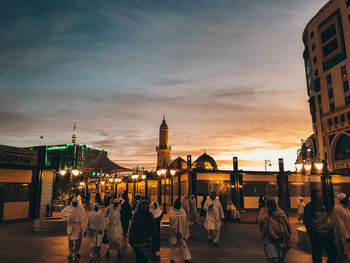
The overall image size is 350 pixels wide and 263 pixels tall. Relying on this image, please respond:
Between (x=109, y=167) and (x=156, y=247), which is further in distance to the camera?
(x=109, y=167)

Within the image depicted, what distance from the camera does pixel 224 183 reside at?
29.7 meters

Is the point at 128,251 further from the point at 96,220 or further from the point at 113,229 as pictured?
the point at 96,220

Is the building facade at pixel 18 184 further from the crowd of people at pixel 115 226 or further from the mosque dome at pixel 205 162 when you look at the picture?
the mosque dome at pixel 205 162

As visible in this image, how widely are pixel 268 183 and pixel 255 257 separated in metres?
24.4

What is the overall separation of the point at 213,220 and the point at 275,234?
14.8ft

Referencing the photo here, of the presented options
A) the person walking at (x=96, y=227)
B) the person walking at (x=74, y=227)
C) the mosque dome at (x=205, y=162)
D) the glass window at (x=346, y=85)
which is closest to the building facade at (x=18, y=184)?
the person walking at (x=74, y=227)

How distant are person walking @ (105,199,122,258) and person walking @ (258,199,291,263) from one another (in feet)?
14.2

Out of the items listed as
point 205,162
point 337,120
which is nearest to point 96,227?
point 337,120

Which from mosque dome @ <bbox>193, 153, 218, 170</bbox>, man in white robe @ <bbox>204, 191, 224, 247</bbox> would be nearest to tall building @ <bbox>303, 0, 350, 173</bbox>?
mosque dome @ <bbox>193, 153, 218, 170</bbox>

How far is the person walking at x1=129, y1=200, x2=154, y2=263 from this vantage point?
17.2 ft

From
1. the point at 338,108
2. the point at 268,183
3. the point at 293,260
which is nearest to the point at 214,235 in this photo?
the point at 293,260

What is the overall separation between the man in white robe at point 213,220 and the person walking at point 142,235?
468 cm

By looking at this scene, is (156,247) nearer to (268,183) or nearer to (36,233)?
(36,233)

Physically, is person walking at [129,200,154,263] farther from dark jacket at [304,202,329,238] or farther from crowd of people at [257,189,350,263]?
dark jacket at [304,202,329,238]
